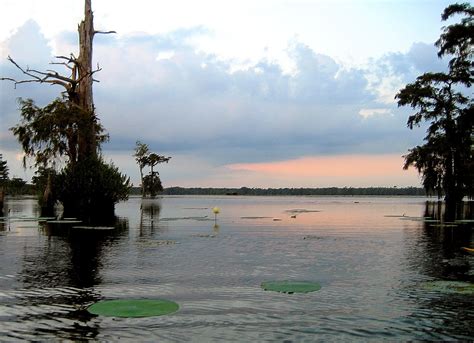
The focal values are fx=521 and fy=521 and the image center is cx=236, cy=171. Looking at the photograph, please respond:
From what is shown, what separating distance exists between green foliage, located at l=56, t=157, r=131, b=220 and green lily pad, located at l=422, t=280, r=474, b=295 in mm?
29384

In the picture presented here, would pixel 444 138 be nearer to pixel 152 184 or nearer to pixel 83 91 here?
pixel 83 91

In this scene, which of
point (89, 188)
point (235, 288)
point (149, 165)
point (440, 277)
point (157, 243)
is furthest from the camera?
point (149, 165)

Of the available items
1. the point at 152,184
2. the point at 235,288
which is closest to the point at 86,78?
the point at 235,288

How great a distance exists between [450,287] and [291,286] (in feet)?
10.1

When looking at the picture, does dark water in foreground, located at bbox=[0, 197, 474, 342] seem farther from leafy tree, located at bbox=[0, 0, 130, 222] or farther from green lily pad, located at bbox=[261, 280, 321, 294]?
leafy tree, located at bbox=[0, 0, 130, 222]

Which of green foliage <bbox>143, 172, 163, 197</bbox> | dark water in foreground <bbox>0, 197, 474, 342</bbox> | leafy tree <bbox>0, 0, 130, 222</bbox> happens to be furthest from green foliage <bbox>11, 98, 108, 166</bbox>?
green foliage <bbox>143, 172, 163, 197</bbox>

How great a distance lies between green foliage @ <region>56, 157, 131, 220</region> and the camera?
36.7 metres

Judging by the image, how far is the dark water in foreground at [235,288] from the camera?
7.06m

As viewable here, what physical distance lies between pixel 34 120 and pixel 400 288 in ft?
131

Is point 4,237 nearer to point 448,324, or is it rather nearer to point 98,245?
point 98,245

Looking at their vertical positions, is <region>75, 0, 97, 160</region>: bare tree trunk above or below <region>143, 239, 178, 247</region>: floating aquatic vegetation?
above

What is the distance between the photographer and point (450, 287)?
10.0 metres

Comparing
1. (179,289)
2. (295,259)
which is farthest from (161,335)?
(295,259)

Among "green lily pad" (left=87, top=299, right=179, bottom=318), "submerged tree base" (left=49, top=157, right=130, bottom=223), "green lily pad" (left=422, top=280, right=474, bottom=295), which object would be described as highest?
"submerged tree base" (left=49, top=157, right=130, bottom=223)
